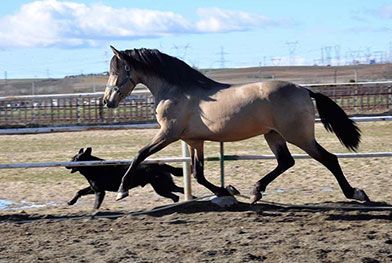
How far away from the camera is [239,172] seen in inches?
520

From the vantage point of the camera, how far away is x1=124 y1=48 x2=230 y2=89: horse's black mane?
354 inches

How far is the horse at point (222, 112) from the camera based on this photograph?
852 centimetres

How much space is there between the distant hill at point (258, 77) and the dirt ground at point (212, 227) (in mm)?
36033

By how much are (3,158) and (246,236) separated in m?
10.7

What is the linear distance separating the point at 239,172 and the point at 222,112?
4673 millimetres

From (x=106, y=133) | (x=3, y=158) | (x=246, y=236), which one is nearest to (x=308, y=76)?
(x=106, y=133)

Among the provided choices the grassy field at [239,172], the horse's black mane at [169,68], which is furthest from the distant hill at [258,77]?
the horse's black mane at [169,68]

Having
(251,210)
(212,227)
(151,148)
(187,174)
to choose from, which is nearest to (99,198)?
(187,174)

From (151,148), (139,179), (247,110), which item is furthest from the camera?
(139,179)

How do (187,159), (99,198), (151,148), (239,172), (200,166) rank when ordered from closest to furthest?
(151,148)
(200,166)
(187,159)
(99,198)
(239,172)

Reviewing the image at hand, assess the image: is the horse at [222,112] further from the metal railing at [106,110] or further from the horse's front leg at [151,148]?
the metal railing at [106,110]

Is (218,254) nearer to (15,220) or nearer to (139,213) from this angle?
(139,213)

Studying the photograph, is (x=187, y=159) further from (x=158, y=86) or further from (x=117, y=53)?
(x=117, y=53)

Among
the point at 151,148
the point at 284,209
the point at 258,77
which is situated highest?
the point at 258,77
